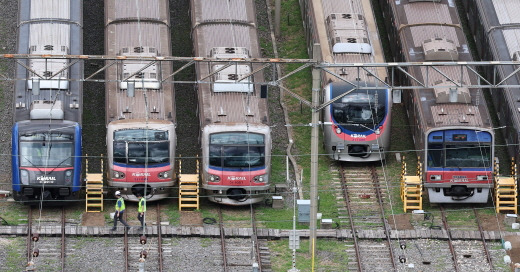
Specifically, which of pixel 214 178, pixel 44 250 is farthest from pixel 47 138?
pixel 214 178

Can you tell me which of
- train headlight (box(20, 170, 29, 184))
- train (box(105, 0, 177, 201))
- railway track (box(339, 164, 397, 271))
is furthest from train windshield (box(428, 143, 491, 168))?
train headlight (box(20, 170, 29, 184))

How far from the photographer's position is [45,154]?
5247cm

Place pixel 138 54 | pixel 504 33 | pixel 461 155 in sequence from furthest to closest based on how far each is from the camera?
pixel 504 33 → pixel 138 54 → pixel 461 155

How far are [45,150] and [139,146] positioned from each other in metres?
3.27

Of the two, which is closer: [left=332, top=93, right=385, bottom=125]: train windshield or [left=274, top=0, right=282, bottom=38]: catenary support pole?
[left=332, top=93, right=385, bottom=125]: train windshield

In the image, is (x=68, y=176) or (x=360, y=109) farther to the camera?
(x=360, y=109)

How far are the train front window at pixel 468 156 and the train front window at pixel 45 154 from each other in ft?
43.8

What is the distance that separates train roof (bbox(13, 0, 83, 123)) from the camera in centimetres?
5359

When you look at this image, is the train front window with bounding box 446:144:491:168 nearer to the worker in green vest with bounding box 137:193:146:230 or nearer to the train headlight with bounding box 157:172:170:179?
the train headlight with bounding box 157:172:170:179

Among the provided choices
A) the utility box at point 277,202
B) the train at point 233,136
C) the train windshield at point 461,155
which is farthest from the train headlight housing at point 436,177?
the train at point 233,136

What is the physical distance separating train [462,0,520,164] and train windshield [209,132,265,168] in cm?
965

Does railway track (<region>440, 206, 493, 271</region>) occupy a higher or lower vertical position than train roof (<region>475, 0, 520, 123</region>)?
lower

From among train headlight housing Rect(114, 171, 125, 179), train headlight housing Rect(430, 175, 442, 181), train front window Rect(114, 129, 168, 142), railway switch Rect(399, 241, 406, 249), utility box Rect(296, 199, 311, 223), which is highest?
train front window Rect(114, 129, 168, 142)

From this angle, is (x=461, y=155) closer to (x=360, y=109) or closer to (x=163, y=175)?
(x=360, y=109)
